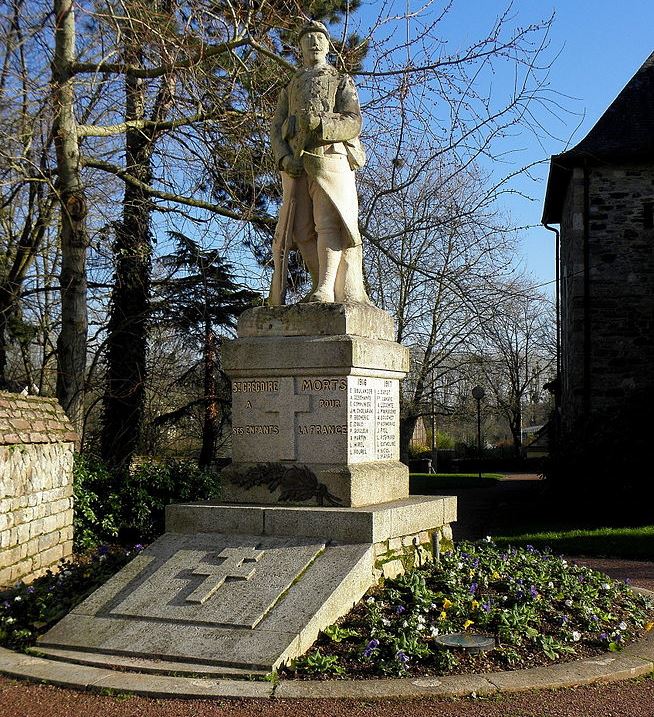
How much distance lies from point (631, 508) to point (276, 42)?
10.1 meters

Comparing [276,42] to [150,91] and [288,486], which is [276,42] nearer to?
[150,91]

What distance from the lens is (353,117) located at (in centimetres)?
748

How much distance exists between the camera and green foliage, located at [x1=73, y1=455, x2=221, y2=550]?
36.4 ft

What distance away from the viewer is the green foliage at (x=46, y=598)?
6.09 m

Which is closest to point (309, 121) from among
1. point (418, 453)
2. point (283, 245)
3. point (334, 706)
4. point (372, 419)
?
point (283, 245)

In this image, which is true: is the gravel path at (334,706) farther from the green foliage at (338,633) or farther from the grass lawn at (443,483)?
the grass lawn at (443,483)

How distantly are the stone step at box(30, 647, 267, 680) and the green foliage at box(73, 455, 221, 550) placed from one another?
17.9 feet

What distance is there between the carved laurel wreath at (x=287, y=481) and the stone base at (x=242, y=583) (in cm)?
24

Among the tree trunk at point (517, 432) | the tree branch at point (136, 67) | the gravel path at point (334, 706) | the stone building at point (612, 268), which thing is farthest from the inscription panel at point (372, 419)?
the tree trunk at point (517, 432)

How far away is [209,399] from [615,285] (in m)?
9.24

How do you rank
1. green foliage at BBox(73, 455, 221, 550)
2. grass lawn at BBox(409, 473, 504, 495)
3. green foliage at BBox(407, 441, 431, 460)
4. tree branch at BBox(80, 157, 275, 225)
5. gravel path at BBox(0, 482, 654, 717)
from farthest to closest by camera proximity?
green foliage at BBox(407, 441, 431, 460), grass lawn at BBox(409, 473, 504, 495), tree branch at BBox(80, 157, 275, 225), green foliage at BBox(73, 455, 221, 550), gravel path at BBox(0, 482, 654, 717)

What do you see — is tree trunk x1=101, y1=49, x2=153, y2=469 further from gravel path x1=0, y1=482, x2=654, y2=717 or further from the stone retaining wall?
gravel path x1=0, y1=482, x2=654, y2=717

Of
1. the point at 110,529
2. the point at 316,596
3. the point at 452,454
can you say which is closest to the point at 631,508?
the point at 110,529

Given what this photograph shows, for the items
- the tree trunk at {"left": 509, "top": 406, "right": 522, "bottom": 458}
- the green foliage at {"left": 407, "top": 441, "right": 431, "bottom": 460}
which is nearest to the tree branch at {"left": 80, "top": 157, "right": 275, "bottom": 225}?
the green foliage at {"left": 407, "top": 441, "right": 431, "bottom": 460}
